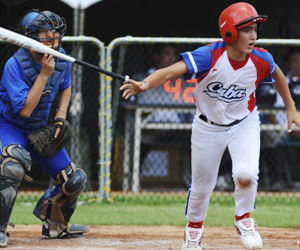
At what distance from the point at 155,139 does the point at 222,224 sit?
2.96m

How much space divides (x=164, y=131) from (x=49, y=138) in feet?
13.9

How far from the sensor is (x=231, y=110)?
5.67 meters

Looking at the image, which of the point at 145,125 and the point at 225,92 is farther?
the point at 145,125

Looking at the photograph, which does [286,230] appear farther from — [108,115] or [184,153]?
[184,153]

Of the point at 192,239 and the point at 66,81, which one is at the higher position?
the point at 66,81

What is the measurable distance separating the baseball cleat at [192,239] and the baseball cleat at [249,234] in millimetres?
367

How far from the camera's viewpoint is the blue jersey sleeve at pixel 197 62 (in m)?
5.34

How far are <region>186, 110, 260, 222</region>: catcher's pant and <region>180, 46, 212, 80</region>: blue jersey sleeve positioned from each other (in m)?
0.49

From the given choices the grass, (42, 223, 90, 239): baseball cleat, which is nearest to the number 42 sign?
the grass

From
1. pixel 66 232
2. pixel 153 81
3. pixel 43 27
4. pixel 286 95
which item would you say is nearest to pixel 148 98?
pixel 66 232

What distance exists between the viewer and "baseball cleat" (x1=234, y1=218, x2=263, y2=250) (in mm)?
5359

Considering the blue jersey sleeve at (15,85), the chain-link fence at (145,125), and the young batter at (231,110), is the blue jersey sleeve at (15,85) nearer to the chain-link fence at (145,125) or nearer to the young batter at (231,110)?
the young batter at (231,110)

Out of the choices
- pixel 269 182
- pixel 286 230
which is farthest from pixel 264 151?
pixel 286 230

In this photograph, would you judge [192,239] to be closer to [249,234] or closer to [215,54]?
[249,234]
